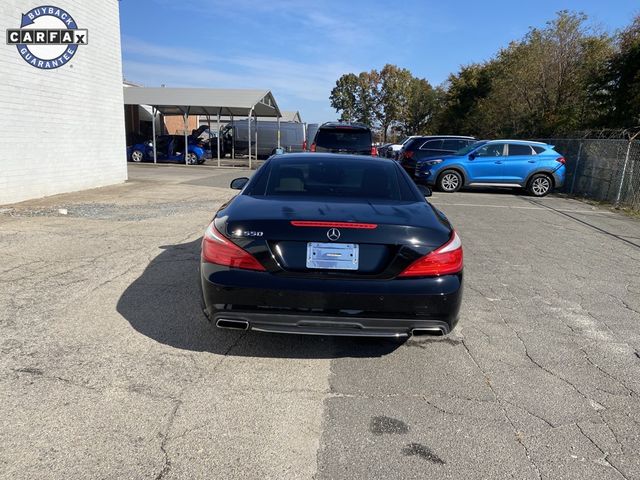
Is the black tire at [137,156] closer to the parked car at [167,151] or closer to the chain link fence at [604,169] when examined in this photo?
the parked car at [167,151]

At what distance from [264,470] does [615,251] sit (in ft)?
24.2

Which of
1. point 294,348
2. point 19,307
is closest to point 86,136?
point 19,307

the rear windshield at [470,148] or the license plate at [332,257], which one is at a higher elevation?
the rear windshield at [470,148]

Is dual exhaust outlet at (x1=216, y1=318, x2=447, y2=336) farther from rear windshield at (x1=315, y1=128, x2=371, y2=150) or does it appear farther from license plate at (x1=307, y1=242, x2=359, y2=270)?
rear windshield at (x1=315, y1=128, x2=371, y2=150)

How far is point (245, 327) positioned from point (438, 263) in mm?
1327

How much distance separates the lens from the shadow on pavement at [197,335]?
147 inches

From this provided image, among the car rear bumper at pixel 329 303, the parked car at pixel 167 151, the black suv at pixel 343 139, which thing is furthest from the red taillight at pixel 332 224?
the parked car at pixel 167 151

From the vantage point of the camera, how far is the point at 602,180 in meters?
14.7

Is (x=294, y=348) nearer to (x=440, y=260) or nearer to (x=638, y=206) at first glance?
(x=440, y=260)

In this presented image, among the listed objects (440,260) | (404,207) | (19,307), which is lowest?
(19,307)

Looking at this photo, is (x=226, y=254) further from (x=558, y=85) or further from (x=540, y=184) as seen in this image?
(x=558, y=85)

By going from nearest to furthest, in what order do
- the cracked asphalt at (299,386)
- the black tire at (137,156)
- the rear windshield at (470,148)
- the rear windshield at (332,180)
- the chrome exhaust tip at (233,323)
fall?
the cracked asphalt at (299,386) → the chrome exhaust tip at (233,323) → the rear windshield at (332,180) → the rear windshield at (470,148) → the black tire at (137,156)

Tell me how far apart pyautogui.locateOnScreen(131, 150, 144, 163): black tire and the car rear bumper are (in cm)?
2500

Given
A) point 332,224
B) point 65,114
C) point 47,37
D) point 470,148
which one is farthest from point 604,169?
point 47,37
